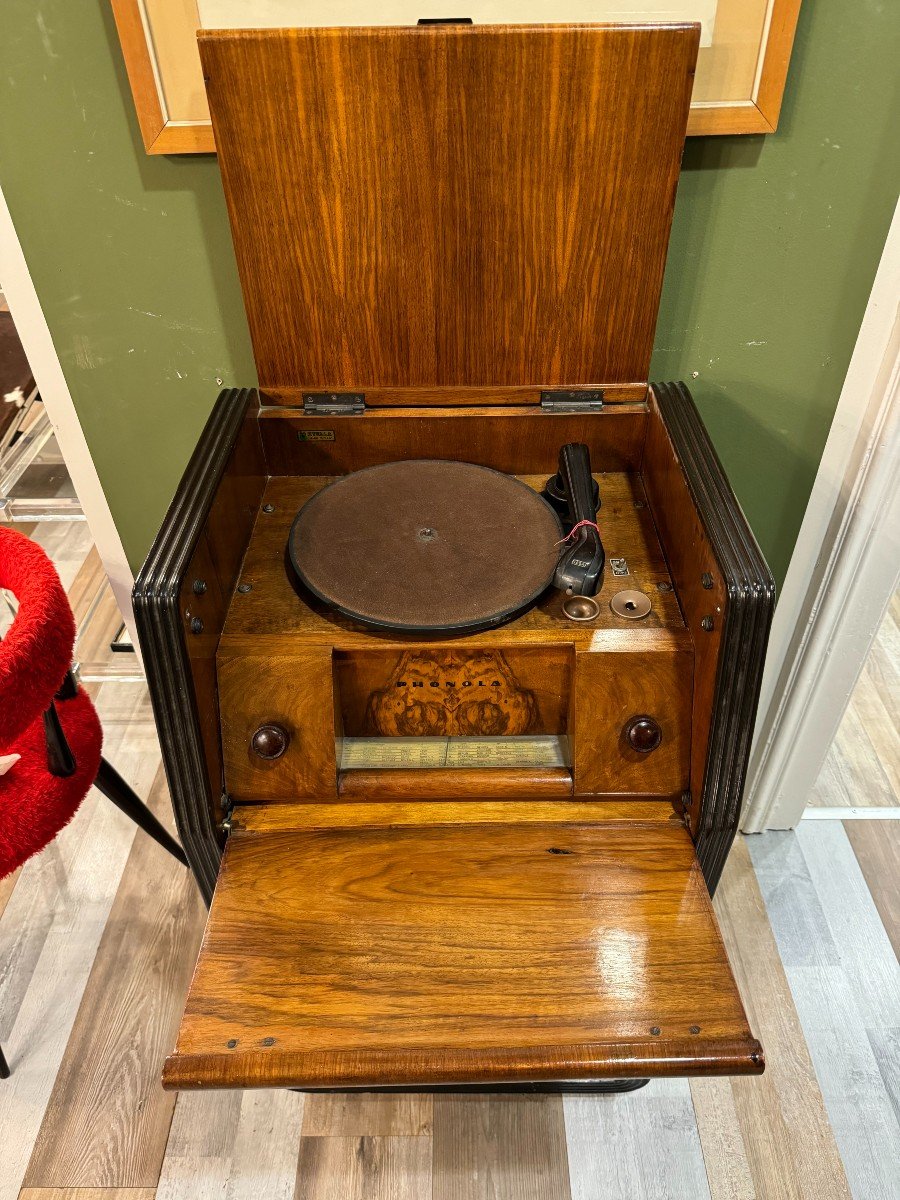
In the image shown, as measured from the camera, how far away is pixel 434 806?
3.71 feet

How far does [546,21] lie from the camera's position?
116cm

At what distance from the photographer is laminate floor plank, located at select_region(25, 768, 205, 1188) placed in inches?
55.8

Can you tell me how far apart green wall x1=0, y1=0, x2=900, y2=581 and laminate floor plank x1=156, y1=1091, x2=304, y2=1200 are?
1067 mm

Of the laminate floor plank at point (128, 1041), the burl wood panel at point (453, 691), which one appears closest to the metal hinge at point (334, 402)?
the burl wood panel at point (453, 691)

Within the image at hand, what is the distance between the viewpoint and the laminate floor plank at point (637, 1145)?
1.39 meters

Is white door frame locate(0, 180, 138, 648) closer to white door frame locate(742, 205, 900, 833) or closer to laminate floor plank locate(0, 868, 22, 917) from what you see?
laminate floor plank locate(0, 868, 22, 917)

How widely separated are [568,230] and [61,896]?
1499 millimetres

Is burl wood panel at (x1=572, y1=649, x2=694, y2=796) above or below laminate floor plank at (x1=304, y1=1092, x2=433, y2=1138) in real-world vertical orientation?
above

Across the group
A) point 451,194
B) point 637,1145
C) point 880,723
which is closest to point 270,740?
point 451,194

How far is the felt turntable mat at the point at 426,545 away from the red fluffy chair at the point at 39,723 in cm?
32

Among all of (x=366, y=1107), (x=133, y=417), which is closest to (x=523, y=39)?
(x=133, y=417)

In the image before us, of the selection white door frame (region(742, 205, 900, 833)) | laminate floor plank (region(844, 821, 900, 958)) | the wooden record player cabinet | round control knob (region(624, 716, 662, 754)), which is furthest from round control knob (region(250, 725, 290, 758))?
laminate floor plank (region(844, 821, 900, 958))

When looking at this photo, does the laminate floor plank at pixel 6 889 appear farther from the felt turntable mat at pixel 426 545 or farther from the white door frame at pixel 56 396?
the felt turntable mat at pixel 426 545

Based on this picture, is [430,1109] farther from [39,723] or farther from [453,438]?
[453,438]
